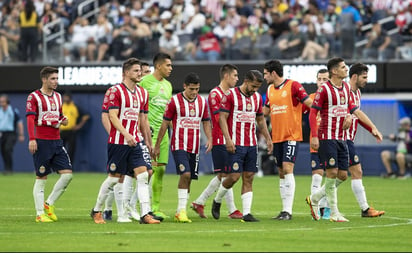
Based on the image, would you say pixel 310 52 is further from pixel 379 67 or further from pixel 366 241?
pixel 366 241

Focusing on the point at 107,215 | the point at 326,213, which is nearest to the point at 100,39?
the point at 107,215

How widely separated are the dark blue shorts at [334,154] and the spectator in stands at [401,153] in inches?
547

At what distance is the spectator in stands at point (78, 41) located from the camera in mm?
32156

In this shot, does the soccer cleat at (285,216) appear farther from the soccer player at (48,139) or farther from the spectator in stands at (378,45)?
the spectator in stands at (378,45)

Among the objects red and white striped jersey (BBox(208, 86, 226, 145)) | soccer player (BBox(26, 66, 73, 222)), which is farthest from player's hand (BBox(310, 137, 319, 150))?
soccer player (BBox(26, 66, 73, 222))

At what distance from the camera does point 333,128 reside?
15.5 meters

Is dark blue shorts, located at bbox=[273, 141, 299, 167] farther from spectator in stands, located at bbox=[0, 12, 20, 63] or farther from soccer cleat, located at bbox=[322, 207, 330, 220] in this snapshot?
spectator in stands, located at bbox=[0, 12, 20, 63]

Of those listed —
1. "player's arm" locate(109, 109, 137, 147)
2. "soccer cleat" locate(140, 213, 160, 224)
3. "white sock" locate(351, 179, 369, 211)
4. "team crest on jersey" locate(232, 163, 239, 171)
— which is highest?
"player's arm" locate(109, 109, 137, 147)

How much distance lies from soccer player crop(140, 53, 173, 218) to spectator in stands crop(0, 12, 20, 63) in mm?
16494

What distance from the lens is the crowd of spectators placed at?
96.8 feet

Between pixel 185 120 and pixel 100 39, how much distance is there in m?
16.5

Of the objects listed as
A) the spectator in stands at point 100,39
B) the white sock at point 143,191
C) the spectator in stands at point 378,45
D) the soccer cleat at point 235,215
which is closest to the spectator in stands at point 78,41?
the spectator in stands at point 100,39

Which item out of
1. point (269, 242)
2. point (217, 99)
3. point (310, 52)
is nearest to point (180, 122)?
point (217, 99)

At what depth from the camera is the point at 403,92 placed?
30.4 meters
